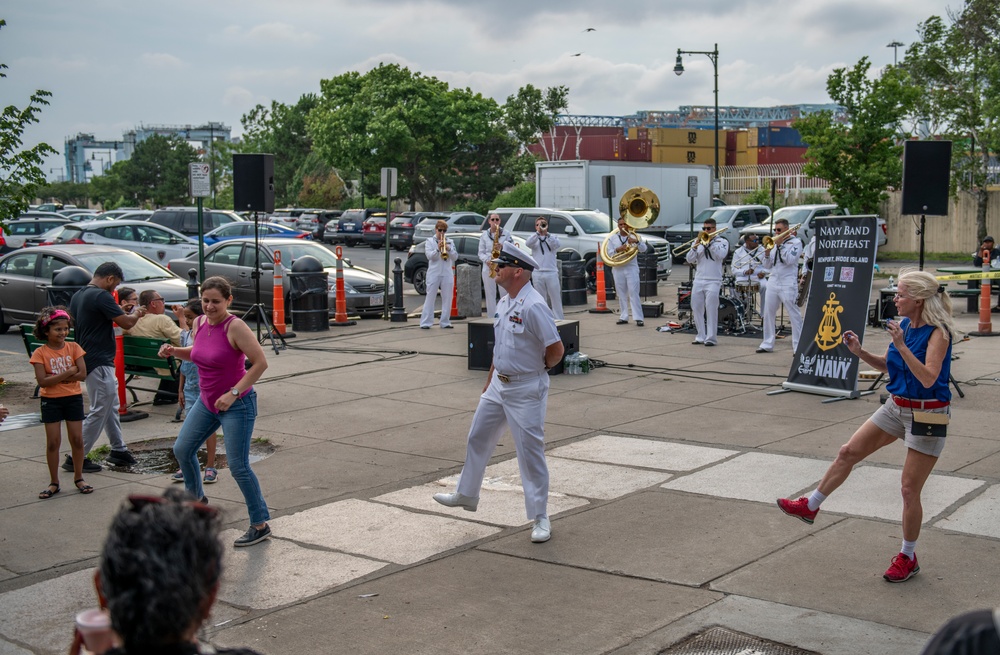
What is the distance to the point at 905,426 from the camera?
6.02 m

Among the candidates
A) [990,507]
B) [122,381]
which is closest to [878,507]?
[990,507]

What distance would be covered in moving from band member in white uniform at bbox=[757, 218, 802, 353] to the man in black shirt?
28.7ft

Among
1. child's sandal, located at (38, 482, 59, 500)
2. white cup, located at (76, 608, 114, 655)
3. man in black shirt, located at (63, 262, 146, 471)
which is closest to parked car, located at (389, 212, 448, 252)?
man in black shirt, located at (63, 262, 146, 471)

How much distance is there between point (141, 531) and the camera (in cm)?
226

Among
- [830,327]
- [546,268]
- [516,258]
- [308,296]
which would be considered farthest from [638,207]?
[516,258]

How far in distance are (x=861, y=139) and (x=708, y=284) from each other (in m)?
17.3

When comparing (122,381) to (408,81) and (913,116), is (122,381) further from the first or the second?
(408,81)

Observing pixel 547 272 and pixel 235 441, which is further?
pixel 547 272

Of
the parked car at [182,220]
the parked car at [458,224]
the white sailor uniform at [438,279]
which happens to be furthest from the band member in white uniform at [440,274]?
the parked car at [458,224]

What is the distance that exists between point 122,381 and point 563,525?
20.4 ft

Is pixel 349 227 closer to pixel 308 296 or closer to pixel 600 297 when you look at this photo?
pixel 600 297

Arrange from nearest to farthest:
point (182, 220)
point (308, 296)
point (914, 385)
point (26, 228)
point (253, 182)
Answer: point (914, 385), point (253, 182), point (308, 296), point (182, 220), point (26, 228)

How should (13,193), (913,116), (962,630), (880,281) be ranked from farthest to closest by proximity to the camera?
(913,116) < (880,281) < (13,193) < (962,630)

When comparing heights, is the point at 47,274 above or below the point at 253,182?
below
